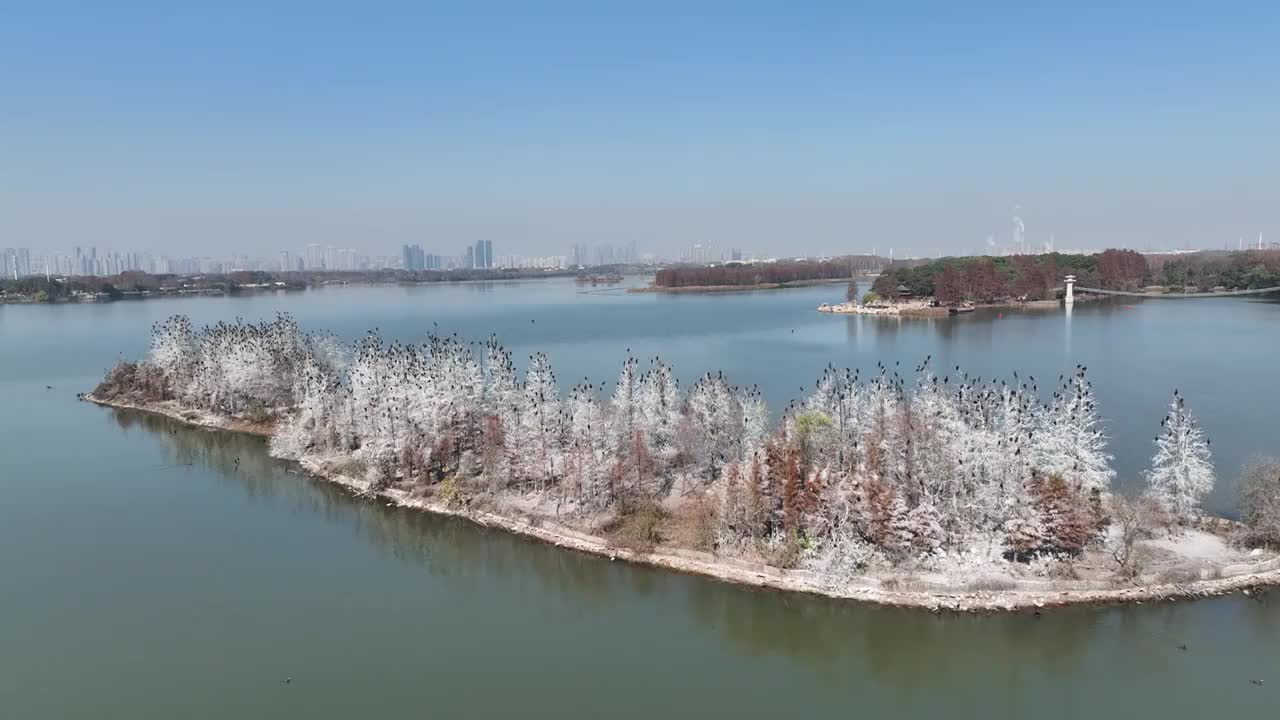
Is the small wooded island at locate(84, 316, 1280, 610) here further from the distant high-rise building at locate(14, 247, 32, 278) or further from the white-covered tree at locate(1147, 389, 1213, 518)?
the distant high-rise building at locate(14, 247, 32, 278)

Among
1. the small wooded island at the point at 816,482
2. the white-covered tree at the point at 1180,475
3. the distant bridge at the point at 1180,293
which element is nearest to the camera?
the small wooded island at the point at 816,482

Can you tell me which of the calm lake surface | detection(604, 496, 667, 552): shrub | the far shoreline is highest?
the far shoreline

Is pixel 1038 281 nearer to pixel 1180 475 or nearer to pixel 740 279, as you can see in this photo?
pixel 740 279

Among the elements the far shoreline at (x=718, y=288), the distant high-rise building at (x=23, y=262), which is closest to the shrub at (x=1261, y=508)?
the far shoreline at (x=718, y=288)

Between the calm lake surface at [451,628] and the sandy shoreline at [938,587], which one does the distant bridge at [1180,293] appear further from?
the sandy shoreline at [938,587]

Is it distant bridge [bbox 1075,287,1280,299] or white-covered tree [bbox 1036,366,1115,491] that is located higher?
distant bridge [bbox 1075,287,1280,299]

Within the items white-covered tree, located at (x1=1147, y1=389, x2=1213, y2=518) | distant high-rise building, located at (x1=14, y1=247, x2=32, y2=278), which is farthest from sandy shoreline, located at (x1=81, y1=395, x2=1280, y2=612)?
distant high-rise building, located at (x1=14, y1=247, x2=32, y2=278)

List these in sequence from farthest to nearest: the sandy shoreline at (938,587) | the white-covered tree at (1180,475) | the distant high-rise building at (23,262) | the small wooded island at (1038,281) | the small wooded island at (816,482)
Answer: the distant high-rise building at (23,262) → the small wooded island at (1038,281) → the white-covered tree at (1180,475) → the small wooded island at (816,482) → the sandy shoreline at (938,587)

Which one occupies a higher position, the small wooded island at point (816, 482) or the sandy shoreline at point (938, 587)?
the small wooded island at point (816, 482)

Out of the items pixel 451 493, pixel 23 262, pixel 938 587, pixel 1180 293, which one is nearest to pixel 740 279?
pixel 1180 293
